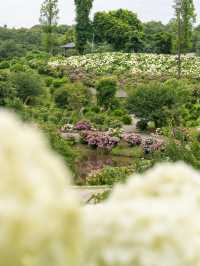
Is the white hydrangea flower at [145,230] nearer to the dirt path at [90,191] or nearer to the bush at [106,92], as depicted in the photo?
the dirt path at [90,191]

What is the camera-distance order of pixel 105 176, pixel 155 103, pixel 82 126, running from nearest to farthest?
pixel 105 176 → pixel 82 126 → pixel 155 103

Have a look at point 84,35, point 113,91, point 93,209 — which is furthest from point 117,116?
point 84,35

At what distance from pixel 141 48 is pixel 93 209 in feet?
187

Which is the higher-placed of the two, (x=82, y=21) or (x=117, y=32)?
(x=82, y=21)

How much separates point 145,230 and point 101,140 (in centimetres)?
1932

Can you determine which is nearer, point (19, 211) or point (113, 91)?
point (19, 211)

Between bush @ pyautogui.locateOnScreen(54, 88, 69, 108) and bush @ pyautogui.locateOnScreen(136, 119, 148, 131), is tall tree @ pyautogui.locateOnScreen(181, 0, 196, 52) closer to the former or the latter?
bush @ pyautogui.locateOnScreen(54, 88, 69, 108)

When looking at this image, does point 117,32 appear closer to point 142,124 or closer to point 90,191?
point 142,124

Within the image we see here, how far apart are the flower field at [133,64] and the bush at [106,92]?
37.5ft

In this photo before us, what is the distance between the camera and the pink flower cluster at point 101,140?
19750 millimetres

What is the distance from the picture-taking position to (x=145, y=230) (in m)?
0.61

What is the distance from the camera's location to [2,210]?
1.71ft

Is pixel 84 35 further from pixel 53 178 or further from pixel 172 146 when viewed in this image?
pixel 53 178

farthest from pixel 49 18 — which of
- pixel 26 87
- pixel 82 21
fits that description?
pixel 26 87
